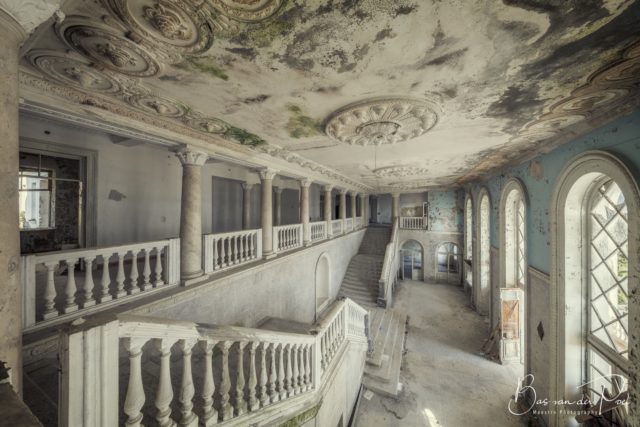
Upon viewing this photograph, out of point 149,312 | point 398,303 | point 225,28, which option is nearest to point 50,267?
point 149,312

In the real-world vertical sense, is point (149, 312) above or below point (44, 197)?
below

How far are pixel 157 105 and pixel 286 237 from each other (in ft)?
Result: 15.7

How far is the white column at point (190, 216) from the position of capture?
14.1 ft

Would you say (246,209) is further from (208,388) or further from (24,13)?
(24,13)

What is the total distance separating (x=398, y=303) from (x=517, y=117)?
942cm

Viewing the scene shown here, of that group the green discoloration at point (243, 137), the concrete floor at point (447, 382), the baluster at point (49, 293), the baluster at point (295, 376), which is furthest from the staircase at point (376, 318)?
the green discoloration at point (243, 137)

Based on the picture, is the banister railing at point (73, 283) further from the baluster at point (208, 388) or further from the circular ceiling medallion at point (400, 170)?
the circular ceiling medallion at point (400, 170)

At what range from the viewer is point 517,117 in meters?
3.55

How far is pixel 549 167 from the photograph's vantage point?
468cm

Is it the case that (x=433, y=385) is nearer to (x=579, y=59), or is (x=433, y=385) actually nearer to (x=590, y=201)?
(x=590, y=201)

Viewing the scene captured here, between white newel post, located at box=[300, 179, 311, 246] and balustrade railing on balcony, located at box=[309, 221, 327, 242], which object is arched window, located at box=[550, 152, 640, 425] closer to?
white newel post, located at box=[300, 179, 311, 246]

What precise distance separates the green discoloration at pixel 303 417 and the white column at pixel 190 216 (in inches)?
109

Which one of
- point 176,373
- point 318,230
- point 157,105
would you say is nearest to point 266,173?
point 157,105

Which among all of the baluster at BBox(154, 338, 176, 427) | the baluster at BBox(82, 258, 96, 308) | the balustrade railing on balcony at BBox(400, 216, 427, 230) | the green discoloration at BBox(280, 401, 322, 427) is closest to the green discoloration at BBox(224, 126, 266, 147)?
the baluster at BBox(82, 258, 96, 308)
